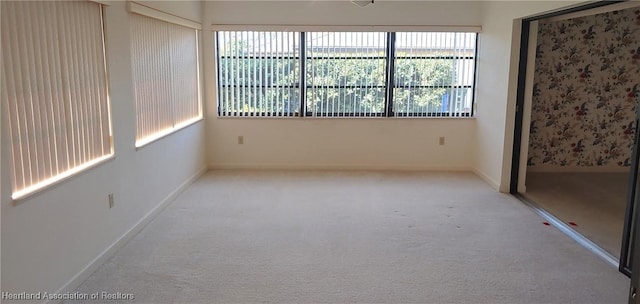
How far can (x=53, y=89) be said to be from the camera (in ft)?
8.89

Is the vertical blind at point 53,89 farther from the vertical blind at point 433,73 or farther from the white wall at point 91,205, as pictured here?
the vertical blind at point 433,73

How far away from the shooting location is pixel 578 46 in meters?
5.71

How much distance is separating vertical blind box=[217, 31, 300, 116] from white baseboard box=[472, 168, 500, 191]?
2463 millimetres

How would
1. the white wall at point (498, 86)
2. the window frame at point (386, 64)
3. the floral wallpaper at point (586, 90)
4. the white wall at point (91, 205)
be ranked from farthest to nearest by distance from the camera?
the window frame at point (386, 64) < the floral wallpaper at point (586, 90) < the white wall at point (498, 86) < the white wall at point (91, 205)

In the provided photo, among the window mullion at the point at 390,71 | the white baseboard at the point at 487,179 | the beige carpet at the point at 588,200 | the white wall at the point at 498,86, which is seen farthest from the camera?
the window mullion at the point at 390,71

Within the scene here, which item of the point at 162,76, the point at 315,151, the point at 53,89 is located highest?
the point at 162,76

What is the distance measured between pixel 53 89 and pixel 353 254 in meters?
2.23

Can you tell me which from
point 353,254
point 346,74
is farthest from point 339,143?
point 353,254

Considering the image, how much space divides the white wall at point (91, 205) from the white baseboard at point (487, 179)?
353 cm

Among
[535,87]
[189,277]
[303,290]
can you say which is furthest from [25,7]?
[535,87]

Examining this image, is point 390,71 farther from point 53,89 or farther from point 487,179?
point 53,89

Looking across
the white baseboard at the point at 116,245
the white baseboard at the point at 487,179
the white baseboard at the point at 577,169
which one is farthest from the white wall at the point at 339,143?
the white baseboard at the point at 116,245

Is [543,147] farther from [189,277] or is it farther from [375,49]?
[189,277]

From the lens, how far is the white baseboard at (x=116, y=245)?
9.27 feet
